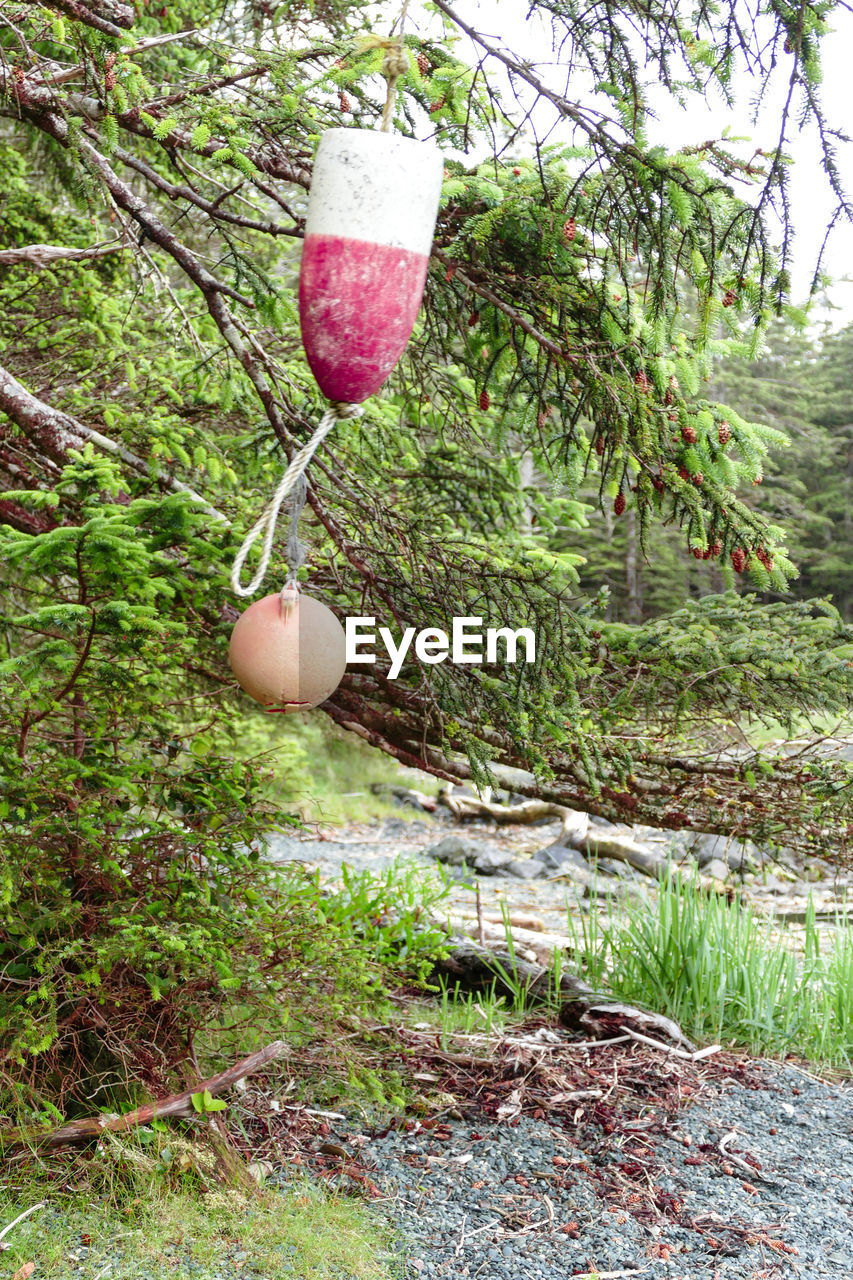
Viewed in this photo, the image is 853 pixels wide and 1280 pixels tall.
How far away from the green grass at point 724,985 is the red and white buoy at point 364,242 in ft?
13.8

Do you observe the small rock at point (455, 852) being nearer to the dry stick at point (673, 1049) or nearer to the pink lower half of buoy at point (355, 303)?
Answer: the dry stick at point (673, 1049)

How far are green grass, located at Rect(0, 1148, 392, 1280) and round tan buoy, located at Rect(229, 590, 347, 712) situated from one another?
2.01 metres

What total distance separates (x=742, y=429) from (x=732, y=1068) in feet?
10.6

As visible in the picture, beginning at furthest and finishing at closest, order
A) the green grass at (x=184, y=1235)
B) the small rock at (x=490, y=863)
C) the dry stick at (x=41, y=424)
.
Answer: the small rock at (x=490, y=863), the dry stick at (x=41, y=424), the green grass at (x=184, y=1235)

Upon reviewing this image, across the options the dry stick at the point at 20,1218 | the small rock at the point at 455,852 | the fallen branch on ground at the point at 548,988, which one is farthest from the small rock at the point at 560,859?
the dry stick at the point at 20,1218

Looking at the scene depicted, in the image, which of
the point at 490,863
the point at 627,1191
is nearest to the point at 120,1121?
the point at 627,1191

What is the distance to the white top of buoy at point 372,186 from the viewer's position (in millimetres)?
1624

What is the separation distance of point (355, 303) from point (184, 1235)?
286 cm

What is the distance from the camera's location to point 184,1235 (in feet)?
10.2

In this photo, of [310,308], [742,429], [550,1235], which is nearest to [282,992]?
[550,1235]

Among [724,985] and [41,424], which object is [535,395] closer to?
Result: [41,424]

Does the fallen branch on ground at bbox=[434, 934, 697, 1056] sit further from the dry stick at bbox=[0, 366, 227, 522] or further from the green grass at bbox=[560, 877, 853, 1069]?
the dry stick at bbox=[0, 366, 227, 522]

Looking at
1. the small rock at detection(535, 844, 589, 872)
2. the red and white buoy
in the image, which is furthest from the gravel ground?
the small rock at detection(535, 844, 589, 872)

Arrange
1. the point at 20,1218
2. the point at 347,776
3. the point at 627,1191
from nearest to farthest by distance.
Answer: the point at 20,1218, the point at 627,1191, the point at 347,776
